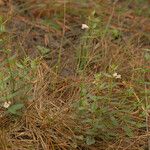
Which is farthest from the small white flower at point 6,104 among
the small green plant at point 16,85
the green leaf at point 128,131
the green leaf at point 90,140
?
the green leaf at point 128,131

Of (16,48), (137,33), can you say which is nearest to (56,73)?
(16,48)

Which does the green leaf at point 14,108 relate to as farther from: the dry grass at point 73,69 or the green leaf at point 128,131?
the green leaf at point 128,131

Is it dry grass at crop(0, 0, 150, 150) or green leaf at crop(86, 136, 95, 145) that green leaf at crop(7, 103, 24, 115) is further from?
green leaf at crop(86, 136, 95, 145)

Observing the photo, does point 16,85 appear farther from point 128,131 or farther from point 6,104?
point 128,131

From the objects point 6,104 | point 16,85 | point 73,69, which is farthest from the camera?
point 73,69

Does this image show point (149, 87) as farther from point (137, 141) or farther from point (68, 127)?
point (68, 127)

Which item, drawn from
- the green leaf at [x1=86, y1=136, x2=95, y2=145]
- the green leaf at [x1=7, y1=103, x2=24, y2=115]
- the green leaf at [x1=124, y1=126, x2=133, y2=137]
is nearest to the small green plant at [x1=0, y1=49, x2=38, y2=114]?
the green leaf at [x1=7, y1=103, x2=24, y2=115]

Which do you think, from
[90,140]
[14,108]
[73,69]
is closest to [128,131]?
[90,140]

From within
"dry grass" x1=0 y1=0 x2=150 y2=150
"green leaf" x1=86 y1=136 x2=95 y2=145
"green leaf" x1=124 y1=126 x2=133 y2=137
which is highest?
"dry grass" x1=0 y1=0 x2=150 y2=150
